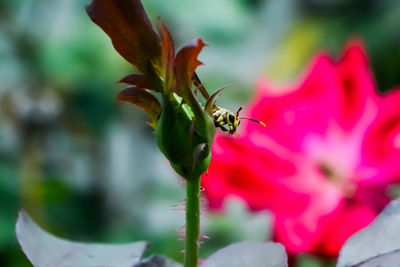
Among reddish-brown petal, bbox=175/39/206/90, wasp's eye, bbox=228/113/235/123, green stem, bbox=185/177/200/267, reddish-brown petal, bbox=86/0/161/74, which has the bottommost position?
green stem, bbox=185/177/200/267

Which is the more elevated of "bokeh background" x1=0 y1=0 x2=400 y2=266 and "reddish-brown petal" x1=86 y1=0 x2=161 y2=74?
"reddish-brown petal" x1=86 y1=0 x2=161 y2=74

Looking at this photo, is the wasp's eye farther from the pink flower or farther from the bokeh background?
the bokeh background

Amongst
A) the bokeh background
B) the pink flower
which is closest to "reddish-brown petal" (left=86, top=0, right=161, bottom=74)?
the pink flower

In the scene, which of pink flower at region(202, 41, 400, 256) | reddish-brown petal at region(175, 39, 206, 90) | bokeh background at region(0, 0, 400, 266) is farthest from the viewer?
bokeh background at region(0, 0, 400, 266)

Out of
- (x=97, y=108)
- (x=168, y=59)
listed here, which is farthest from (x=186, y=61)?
(x=97, y=108)

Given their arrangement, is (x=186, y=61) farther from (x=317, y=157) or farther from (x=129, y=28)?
(x=317, y=157)

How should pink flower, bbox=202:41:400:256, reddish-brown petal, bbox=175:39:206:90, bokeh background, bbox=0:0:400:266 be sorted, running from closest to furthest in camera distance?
1. reddish-brown petal, bbox=175:39:206:90
2. pink flower, bbox=202:41:400:256
3. bokeh background, bbox=0:0:400:266

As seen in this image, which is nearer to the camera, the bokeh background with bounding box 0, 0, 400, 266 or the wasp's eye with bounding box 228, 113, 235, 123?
the wasp's eye with bounding box 228, 113, 235, 123
